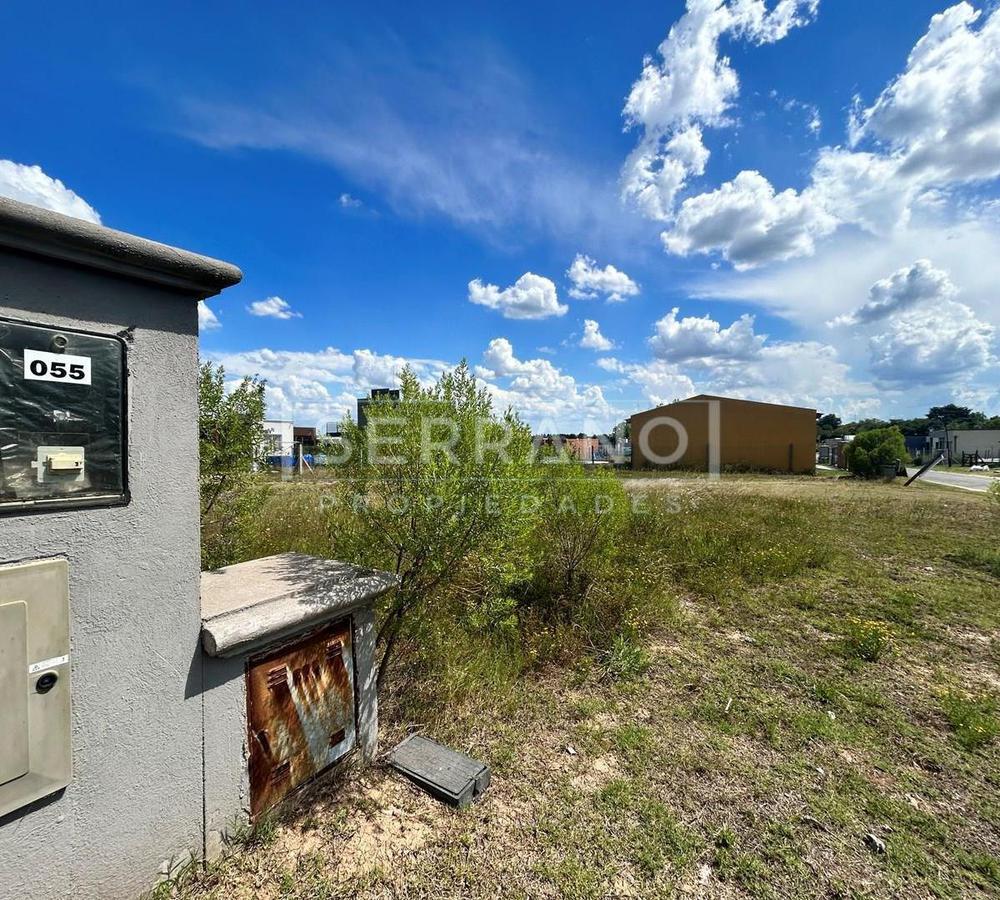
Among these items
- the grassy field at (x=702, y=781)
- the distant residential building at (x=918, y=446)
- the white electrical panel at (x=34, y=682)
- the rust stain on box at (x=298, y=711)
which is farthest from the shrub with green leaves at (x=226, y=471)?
the distant residential building at (x=918, y=446)

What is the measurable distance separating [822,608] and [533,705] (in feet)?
13.5

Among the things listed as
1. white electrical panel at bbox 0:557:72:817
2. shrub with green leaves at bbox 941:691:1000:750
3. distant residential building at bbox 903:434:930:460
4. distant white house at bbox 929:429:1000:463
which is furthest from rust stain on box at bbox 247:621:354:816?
distant white house at bbox 929:429:1000:463

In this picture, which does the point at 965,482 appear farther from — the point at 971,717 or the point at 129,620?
the point at 129,620

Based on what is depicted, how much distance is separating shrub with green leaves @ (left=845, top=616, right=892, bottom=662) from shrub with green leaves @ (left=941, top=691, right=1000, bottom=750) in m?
0.55

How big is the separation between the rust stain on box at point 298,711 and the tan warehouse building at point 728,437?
3000 centimetres

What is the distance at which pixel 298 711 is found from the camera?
2.10 meters

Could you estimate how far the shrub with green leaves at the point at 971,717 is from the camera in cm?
304

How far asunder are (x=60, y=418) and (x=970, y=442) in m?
94.0

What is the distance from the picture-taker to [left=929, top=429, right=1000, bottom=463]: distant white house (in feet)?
202

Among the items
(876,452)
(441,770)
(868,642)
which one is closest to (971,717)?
(868,642)

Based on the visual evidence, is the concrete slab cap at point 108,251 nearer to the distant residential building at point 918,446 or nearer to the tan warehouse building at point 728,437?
the tan warehouse building at point 728,437

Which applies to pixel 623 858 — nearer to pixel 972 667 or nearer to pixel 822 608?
pixel 972 667

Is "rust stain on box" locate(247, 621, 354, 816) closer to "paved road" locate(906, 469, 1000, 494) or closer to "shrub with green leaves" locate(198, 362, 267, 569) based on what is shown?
"shrub with green leaves" locate(198, 362, 267, 569)

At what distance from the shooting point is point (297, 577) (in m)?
2.41
